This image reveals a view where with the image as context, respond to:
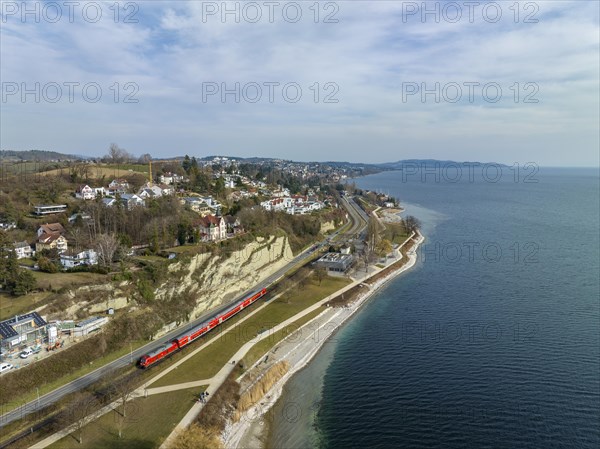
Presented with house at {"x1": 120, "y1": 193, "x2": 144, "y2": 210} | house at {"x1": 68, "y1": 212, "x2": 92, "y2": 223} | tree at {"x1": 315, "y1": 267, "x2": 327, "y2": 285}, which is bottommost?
tree at {"x1": 315, "y1": 267, "x2": 327, "y2": 285}

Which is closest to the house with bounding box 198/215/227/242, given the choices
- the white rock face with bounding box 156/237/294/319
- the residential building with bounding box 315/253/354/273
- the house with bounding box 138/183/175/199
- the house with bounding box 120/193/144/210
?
the white rock face with bounding box 156/237/294/319

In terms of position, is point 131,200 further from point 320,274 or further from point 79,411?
point 79,411

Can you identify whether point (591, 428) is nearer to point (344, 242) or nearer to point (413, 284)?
point (413, 284)

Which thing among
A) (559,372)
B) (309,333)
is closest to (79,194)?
(309,333)

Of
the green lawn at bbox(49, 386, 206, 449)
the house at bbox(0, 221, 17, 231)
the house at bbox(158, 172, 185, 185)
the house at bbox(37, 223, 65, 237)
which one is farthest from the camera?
the house at bbox(158, 172, 185, 185)

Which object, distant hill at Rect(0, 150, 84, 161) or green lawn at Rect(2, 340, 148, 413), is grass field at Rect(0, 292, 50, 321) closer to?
green lawn at Rect(2, 340, 148, 413)

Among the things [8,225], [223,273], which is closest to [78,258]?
[223,273]
